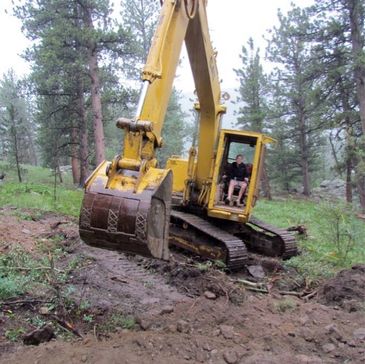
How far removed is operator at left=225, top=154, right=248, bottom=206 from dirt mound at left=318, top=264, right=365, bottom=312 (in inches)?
98.5

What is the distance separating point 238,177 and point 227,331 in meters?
4.48

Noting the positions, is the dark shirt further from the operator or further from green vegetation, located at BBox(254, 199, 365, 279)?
green vegetation, located at BBox(254, 199, 365, 279)

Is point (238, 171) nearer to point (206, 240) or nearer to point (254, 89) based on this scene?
point (206, 240)

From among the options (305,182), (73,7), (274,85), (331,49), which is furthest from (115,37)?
(305,182)

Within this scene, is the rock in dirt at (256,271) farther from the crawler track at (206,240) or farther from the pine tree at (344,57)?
the pine tree at (344,57)

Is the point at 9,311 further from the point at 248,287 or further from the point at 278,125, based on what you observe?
the point at 278,125

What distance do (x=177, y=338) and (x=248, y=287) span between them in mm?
2706

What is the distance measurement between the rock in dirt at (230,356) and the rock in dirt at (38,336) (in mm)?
1803

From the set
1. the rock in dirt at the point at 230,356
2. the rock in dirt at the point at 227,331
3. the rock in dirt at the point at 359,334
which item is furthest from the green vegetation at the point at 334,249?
the rock in dirt at the point at 230,356

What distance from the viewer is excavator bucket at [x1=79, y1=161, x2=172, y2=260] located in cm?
466

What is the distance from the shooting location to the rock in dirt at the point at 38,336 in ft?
15.2

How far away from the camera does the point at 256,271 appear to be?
818 centimetres

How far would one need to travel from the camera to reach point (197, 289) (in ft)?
22.9

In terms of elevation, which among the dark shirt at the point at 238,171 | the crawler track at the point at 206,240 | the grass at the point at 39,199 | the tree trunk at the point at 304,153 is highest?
the tree trunk at the point at 304,153
